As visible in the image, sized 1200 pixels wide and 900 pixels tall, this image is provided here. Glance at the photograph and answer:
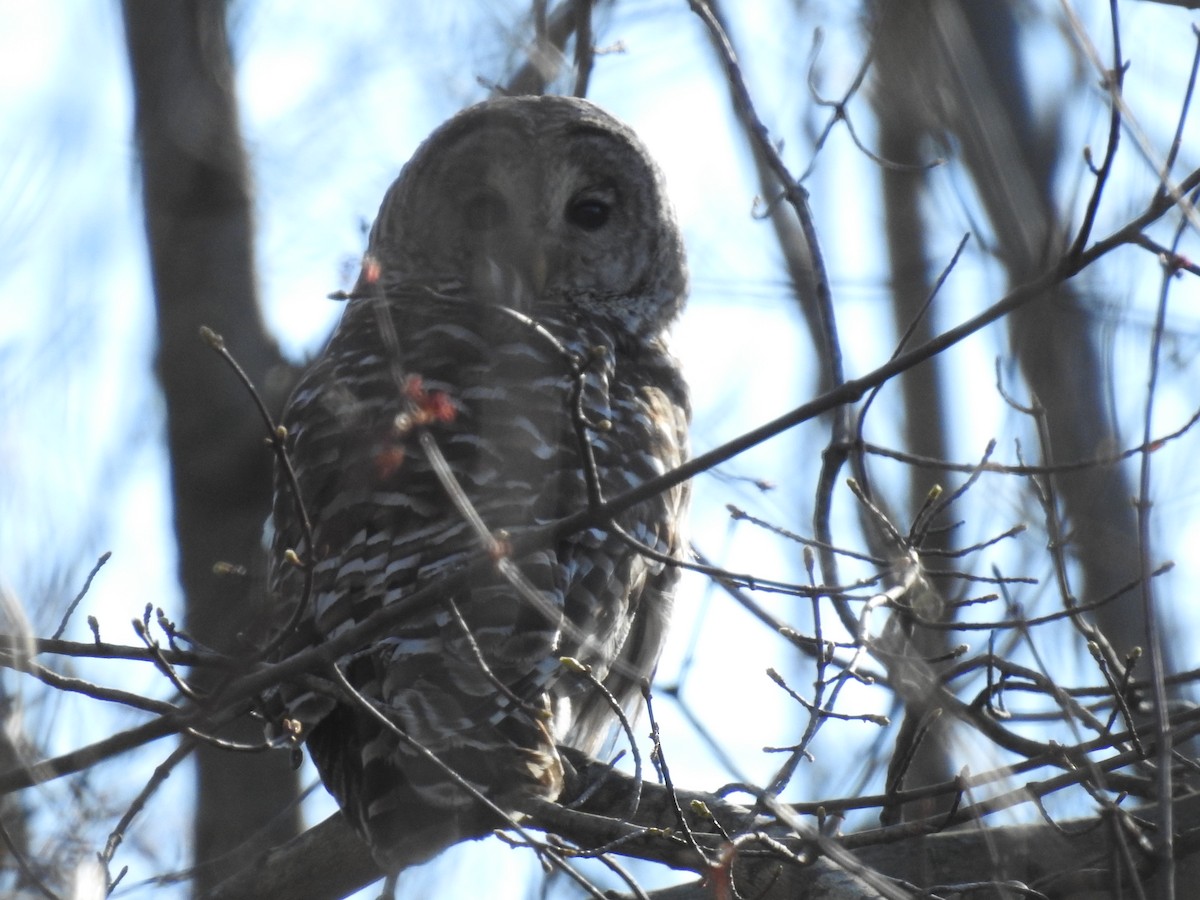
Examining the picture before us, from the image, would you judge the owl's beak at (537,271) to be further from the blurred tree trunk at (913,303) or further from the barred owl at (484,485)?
the blurred tree trunk at (913,303)

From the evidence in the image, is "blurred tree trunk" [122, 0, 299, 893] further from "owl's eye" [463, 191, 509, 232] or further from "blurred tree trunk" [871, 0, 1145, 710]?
"blurred tree trunk" [871, 0, 1145, 710]

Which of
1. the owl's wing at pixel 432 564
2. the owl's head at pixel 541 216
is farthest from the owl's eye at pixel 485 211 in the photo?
the owl's wing at pixel 432 564

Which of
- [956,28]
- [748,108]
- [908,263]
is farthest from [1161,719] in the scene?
[908,263]

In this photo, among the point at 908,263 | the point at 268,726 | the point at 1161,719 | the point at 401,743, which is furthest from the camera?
the point at 908,263

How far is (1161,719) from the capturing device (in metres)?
2.46

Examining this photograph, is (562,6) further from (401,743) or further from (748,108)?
(401,743)

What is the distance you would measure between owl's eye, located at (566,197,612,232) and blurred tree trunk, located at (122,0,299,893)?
4.40ft

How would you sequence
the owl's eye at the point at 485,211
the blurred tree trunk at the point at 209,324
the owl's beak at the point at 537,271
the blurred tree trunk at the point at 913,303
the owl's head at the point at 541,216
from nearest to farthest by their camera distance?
the blurred tree trunk at the point at 209,324 → the blurred tree trunk at the point at 913,303 → the owl's beak at the point at 537,271 → the owl's head at the point at 541,216 → the owl's eye at the point at 485,211

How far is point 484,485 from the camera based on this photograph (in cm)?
418

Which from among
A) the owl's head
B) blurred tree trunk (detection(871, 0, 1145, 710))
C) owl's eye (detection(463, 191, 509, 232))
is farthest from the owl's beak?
blurred tree trunk (detection(871, 0, 1145, 710))

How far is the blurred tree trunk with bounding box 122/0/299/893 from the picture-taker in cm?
513

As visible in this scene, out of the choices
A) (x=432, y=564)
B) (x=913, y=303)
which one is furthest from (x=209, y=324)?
(x=913, y=303)

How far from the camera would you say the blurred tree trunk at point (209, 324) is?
5.13 metres

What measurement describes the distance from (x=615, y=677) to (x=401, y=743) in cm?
143
